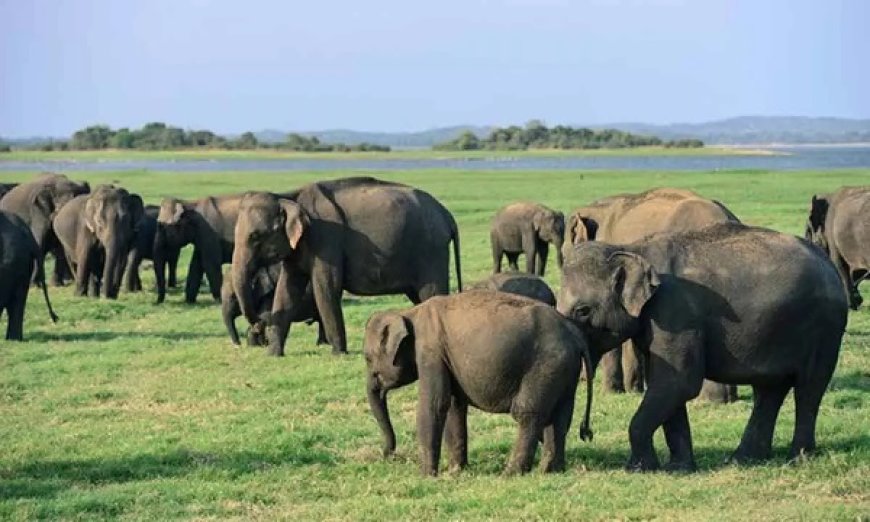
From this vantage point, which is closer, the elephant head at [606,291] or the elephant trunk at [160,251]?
the elephant head at [606,291]

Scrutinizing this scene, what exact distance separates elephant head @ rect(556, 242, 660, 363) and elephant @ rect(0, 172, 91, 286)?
2127 centimetres

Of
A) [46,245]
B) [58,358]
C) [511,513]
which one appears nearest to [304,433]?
[511,513]

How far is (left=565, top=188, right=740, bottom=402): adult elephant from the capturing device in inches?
588

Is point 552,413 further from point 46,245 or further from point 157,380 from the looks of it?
point 46,245

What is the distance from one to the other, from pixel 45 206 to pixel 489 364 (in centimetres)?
2219

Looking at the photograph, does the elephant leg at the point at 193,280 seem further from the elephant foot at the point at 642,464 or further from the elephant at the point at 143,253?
the elephant foot at the point at 642,464

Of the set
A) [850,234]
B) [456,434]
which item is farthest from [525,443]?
[850,234]

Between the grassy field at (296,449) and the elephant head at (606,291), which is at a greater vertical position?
the elephant head at (606,291)

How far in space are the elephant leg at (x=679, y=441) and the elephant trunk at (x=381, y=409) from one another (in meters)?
2.09

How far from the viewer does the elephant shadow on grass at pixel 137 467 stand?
1112 cm

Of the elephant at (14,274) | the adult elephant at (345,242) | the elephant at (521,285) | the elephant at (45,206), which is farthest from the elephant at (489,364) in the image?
the elephant at (45,206)

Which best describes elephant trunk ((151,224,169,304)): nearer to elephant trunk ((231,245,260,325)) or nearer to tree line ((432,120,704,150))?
elephant trunk ((231,245,260,325))

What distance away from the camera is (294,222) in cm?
1800

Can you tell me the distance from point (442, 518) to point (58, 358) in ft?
34.3
